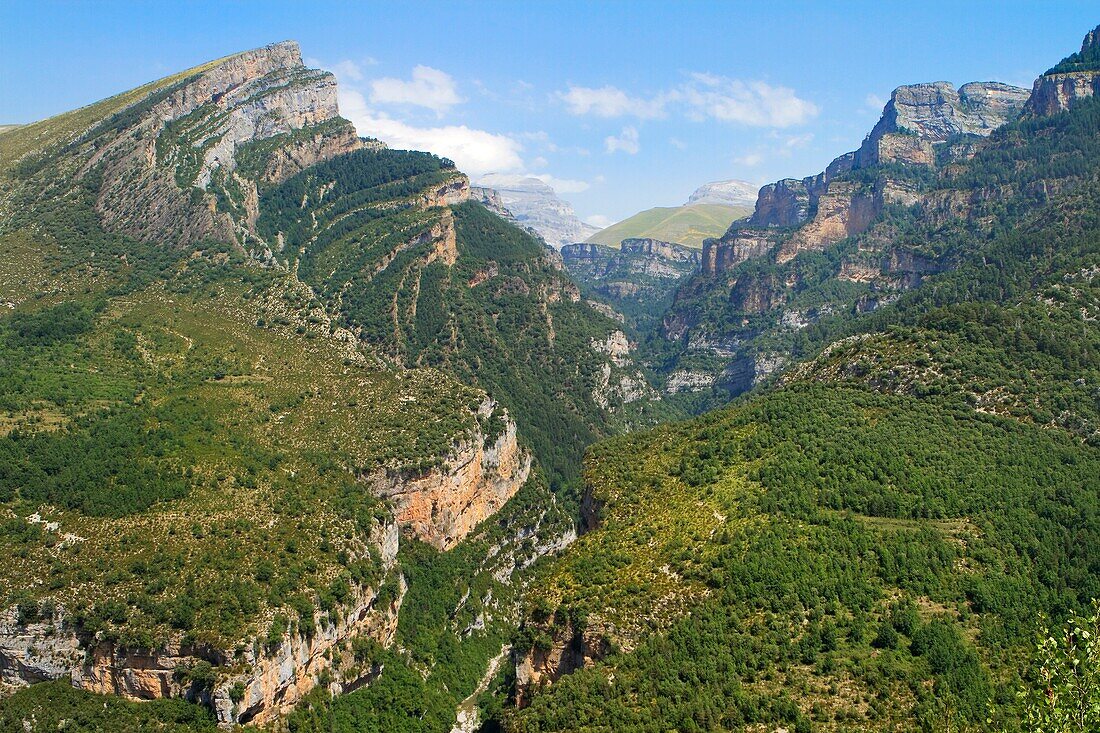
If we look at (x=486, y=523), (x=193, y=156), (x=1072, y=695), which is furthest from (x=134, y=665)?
(x=193, y=156)

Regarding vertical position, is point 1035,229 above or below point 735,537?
above

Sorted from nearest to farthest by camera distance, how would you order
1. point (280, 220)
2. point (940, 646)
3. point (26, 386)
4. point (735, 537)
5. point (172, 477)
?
1. point (940, 646)
2. point (735, 537)
3. point (172, 477)
4. point (26, 386)
5. point (280, 220)

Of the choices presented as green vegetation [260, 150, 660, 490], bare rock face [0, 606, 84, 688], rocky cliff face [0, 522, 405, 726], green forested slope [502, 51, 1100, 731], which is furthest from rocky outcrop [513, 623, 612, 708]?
green vegetation [260, 150, 660, 490]

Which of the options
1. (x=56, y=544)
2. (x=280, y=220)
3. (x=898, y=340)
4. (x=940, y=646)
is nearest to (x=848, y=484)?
(x=940, y=646)

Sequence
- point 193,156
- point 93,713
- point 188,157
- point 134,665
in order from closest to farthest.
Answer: point 93,713
point 134,665
point 188,157
point 193,156

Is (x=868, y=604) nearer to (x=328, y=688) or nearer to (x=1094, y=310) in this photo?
(x=328, y=688)

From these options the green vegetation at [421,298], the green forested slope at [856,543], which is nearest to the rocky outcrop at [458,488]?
the green forested slope at [856,543]

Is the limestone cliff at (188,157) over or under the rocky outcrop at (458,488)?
over

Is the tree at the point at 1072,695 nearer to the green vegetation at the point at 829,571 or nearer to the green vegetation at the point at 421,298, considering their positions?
the green vegetation at the point at 829,571

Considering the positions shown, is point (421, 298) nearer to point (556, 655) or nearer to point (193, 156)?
point (193, 156)
